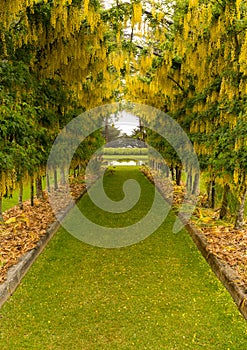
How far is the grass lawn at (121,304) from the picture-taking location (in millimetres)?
3635

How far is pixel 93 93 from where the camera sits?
36.4ft

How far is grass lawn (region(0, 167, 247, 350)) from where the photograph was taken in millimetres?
3635

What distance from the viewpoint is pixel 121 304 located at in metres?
4.40

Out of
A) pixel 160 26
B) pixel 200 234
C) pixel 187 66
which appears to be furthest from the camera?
pixel 187 66

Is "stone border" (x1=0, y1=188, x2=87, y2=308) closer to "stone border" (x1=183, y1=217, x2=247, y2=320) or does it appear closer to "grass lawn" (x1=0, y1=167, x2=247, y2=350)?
"grass lawn" (x1=0, y1=167, x2=247, y2=350)

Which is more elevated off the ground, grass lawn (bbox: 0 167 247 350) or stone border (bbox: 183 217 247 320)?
stone border (bbox: 183 217 247 320)

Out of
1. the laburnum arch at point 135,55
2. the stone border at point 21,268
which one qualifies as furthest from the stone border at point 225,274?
the stone border at point 21,268

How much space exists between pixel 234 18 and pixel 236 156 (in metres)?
2.41

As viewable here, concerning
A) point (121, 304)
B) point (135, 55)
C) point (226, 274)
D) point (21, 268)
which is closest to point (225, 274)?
point (226, 274)

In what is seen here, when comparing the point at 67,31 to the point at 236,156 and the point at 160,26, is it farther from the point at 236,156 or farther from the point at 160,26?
the point at 236,156

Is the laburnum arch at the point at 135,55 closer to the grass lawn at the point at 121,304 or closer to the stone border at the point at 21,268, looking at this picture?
the stone border at the point at 21,268

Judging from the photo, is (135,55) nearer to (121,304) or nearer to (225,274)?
(225,274)

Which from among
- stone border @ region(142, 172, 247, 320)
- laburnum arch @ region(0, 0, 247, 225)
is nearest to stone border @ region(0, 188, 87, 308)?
laburnum arch @ region(0, 0, 247, 225)

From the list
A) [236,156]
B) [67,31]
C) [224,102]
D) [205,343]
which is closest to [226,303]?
[205,343]
